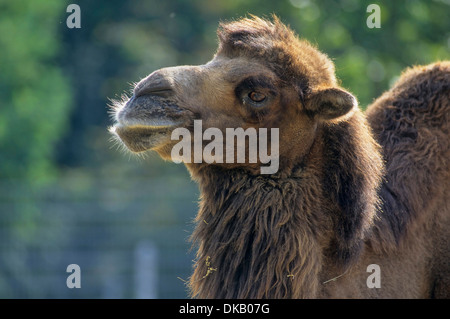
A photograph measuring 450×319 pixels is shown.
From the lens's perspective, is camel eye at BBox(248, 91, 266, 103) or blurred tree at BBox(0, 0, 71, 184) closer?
camel eye at BBox(248, 91, 266, 103)

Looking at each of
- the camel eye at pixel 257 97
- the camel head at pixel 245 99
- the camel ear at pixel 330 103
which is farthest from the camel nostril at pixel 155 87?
the camel ear at pixel 330 103

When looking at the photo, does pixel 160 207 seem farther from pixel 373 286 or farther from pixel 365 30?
pixel 373 286

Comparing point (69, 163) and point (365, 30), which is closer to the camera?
point (365, 30)

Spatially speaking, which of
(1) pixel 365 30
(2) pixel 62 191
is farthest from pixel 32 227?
(1) pixel 365 30

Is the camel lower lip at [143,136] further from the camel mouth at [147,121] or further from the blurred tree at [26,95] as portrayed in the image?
the blurred tree at [26,95]

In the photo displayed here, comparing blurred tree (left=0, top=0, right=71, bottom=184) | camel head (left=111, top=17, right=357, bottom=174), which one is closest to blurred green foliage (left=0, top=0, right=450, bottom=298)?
blurred tree (left=0, top=0, right=71, bottom=184)

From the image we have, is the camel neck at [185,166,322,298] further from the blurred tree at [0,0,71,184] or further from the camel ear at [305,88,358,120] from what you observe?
the blurred tree at [0,0,71,184]

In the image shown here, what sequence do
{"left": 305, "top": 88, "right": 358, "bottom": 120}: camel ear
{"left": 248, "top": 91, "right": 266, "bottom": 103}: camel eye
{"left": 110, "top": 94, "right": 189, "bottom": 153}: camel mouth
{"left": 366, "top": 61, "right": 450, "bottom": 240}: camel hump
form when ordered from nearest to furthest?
{"left": 110, "top": 94, "right": 189, "bottom": 153}: camel mouth, {"left": 305, "top": 88, "right": 358, "bottom": 120}: camel ear, {"left": 248, "top": 91, "right": 266, "bottom": 103}: camel eye, {"left": 366, "top": 61, "right": 450, "bottom": 240}: camel hump

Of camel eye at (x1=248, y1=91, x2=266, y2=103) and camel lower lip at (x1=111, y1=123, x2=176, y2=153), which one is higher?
camel eye at (x1=248, y1=91, x2=266, y2=103)

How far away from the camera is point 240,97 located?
13.7ft

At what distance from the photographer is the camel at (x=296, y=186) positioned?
4.00 meters

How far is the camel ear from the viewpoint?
4043 mm

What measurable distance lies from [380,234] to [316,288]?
500mm

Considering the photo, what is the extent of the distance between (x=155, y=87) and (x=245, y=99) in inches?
19.8
